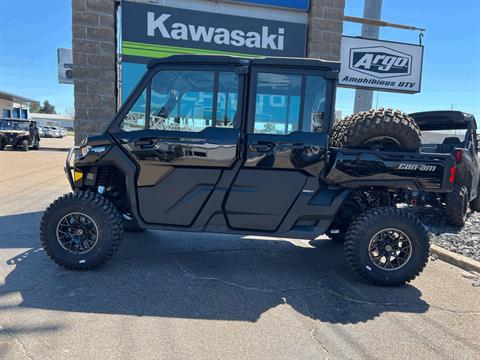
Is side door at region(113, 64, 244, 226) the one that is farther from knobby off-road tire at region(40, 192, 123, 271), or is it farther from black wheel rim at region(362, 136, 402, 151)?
black wheel rim at region(362, 136, 402, 151)

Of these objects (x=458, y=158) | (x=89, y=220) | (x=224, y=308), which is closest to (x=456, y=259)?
(x=458, y=158)

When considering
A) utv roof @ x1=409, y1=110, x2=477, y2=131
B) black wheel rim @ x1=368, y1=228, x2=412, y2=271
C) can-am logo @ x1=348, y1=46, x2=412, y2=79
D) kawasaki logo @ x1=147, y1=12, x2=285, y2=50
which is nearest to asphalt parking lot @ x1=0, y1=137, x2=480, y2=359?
black wheel rim @ x1=368, y1=228, x2=412, y2=271

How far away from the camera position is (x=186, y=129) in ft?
12.9

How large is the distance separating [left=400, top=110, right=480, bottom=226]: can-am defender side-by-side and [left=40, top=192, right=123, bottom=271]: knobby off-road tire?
15.3 ft

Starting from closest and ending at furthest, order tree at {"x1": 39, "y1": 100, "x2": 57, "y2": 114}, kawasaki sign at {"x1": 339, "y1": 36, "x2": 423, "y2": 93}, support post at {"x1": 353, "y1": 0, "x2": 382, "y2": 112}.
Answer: kawasaki sign at {"x1": 339, "y1": 36, "x2": 423, "y2": 93}
support post at {"x1": 353, "y1": 0, "x2": 382, "y2": 112}
tree at {"x1": 39, "y1": 100, "x2": 57, "y2": 114}

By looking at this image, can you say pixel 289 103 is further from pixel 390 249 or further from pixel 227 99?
pixel 390 249

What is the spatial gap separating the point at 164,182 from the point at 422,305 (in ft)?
9.78

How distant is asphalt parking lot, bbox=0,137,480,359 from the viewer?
2727 mm

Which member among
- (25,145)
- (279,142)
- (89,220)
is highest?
(279,142)

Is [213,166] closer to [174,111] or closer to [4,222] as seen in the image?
[174,111]

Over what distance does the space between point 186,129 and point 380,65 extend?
7.83 meters

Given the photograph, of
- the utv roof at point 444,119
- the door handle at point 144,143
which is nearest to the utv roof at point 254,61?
the door handle at point 144,143

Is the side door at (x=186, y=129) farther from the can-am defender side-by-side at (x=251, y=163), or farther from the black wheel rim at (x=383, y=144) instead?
the black wheel rim at (x=383, y=144)

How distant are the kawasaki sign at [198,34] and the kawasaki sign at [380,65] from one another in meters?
2.01
